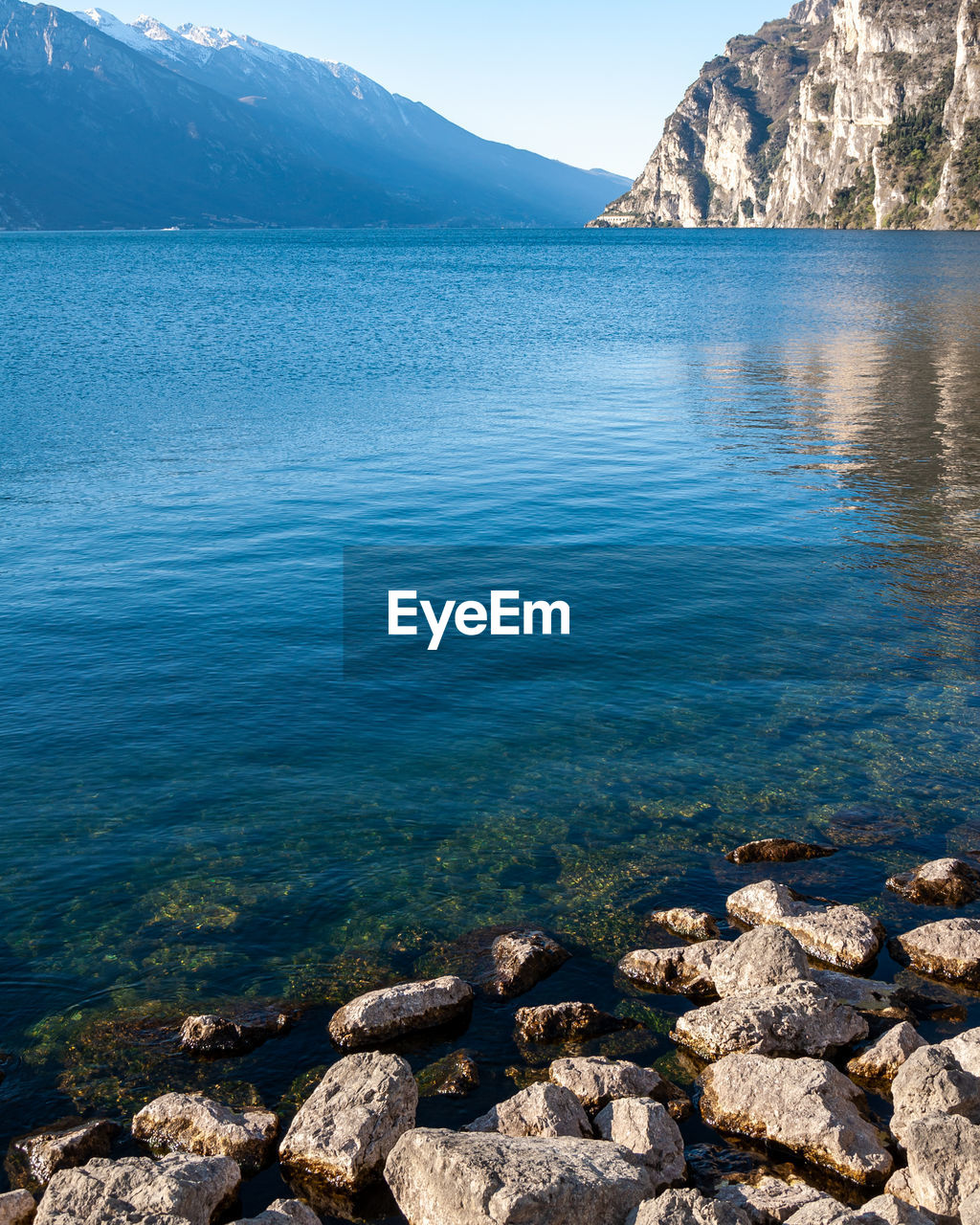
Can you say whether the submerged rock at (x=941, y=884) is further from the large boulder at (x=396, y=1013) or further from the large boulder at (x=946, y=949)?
the large boulder at (x=396, y=1013)

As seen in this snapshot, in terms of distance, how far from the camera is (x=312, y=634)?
26328 millimetres

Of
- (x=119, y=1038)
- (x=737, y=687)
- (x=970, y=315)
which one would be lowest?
(x=119, y=1038)

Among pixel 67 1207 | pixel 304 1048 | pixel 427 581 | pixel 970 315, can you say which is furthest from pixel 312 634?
pixel 970 315

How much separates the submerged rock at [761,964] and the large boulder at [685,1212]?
395 cm

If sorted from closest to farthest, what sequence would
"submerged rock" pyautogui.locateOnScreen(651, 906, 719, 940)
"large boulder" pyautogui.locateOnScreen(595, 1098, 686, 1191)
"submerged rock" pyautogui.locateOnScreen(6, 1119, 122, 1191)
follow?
1. "large boulder" pyautogui.locateOnScreen(595, 1098, 686, 1191)
2. "submerged rock" pyautogui.locateOnScreen(6, 1119, 122, 1191)
3. "submerged rock" pyautogui.locateOnScreen(651, 906, 719, 940)

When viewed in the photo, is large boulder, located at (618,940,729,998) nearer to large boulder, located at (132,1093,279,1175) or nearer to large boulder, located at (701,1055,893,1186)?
large boulder, located at (701,1055,893,1186)

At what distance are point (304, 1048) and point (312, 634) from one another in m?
14.4

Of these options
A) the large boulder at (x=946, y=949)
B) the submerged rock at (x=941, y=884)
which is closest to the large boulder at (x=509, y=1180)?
the large boulder at (x=946, y=949)

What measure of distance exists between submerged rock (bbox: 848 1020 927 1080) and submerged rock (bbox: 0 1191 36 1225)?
30.8 feet

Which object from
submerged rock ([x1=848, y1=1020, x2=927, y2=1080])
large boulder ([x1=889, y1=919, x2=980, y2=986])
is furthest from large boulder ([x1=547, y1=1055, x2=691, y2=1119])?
large boulder ([x1=889, y1=919, x2=980, y2=986])

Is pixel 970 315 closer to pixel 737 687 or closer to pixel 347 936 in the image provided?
pixel 737 687

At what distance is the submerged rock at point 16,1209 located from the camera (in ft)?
33.6

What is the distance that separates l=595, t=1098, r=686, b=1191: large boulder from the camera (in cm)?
1071

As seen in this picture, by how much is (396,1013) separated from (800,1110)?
4.95 meters
